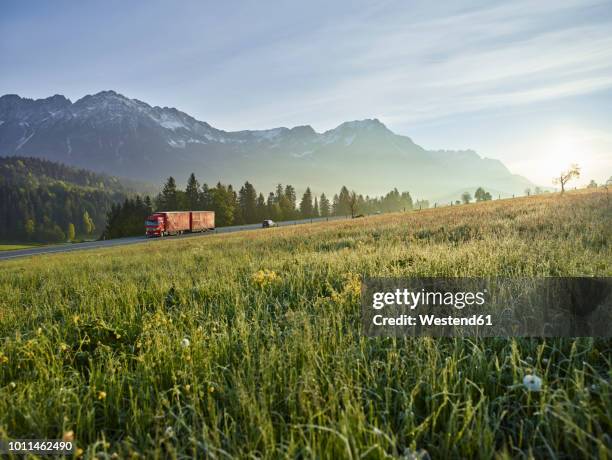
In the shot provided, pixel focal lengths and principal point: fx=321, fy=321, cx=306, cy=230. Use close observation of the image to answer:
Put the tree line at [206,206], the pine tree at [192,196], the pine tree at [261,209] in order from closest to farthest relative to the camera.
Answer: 1. the tree line at [206,206]
2. the pine tree at [192,196]
3. the pine tree at [261,209]

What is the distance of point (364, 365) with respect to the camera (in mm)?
2752

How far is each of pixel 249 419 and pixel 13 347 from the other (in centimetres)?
298

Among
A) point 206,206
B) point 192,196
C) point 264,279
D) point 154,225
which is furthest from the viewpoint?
point 192,196

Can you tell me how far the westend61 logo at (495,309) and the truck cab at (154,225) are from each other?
53.3 meters

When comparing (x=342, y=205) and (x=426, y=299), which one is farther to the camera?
(x=342, y=205)

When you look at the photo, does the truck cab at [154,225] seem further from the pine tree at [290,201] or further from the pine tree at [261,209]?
the pine tree at [290,201]

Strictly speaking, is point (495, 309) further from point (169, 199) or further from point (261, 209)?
point (261, 209)

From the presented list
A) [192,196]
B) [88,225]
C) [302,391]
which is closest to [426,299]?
[302,391]

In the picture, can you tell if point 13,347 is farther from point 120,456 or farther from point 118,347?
point 120,456

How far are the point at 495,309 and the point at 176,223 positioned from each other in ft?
188

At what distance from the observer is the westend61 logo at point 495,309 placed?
3.20 meters

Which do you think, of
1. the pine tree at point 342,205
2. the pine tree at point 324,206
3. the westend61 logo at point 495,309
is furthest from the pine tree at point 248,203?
the westend61 logo at point 495,309

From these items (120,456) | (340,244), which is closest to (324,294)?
(120,456)

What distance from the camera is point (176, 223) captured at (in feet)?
182
